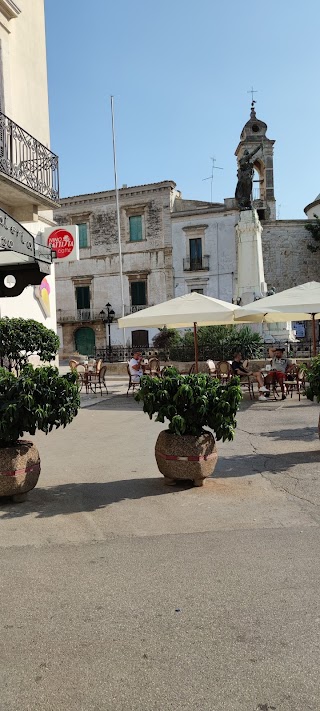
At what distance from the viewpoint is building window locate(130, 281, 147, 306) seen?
40.7m

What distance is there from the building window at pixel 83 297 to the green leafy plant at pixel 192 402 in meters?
37.4

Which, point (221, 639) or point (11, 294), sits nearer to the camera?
point (221, 639)

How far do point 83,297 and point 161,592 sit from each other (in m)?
40.2

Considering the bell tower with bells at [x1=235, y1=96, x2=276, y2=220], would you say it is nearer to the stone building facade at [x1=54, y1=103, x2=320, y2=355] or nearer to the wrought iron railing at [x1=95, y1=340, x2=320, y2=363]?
the stone building facade at [x1=54, y1=103, x2=320, y2=355]

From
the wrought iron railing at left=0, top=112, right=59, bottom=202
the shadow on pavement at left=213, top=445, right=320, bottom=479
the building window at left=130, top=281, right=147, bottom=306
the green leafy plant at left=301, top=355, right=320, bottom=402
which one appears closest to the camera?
the shadow on pavement at left=213, top=445, right=320, bottom=479

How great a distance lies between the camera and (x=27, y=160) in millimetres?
11062

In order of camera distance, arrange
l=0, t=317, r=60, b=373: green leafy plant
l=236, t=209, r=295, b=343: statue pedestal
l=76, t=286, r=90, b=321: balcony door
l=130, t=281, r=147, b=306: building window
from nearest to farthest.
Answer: l=0, t=317, r=60, b=373: green leafy plant
l=236, t=209, r=295, b=343: statue pedestal
l=130, t=281, r=147, b=306: building window
l=76, t=286, r=90, b=321: balcony door

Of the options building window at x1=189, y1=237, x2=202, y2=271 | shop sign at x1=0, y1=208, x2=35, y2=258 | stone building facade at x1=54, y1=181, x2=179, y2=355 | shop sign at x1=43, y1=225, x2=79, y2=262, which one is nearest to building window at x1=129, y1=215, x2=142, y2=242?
stone building facade at x1=54, y1=181, x2=179, y2=355

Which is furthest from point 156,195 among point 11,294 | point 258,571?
point 258,571

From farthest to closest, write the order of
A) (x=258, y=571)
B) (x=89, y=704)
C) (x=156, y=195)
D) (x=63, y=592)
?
(x=156, y=195) < (x=258, y=571) < (x=63, y=592) < (x=89, y=704)

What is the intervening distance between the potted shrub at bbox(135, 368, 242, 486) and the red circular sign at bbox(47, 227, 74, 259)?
27.4 feet

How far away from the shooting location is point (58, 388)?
5.22 meters

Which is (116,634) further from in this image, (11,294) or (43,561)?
(11,294)

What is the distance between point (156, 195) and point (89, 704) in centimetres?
4035
